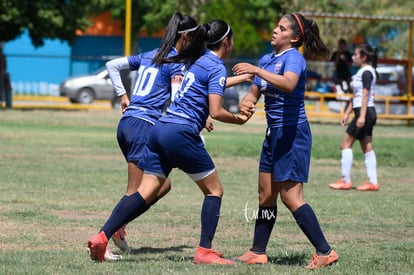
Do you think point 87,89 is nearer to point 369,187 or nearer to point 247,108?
point 369,187

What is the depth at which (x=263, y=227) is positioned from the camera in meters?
7.80

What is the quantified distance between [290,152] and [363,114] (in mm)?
6322

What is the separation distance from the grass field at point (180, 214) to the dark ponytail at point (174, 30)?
1.63 metres

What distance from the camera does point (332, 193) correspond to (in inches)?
520

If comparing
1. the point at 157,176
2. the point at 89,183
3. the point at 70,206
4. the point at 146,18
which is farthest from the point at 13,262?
the point at 146,18

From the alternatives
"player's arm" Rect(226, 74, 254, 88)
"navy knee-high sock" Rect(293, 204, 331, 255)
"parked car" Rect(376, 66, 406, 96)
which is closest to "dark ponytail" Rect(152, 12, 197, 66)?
"player's arm" Rect(226, 74, 254, 88)

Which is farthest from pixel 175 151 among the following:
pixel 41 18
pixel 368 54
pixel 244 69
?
pixel 41 18

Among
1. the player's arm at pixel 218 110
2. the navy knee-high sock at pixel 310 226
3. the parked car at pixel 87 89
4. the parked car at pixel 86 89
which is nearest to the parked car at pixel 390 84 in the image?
the parked car at pixel 87 89

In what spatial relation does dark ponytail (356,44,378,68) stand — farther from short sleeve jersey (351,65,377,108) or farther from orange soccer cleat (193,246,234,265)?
orange soccer cleat (193,246,234,265)

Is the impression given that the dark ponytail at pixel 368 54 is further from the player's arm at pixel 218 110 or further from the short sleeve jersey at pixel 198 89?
the player's arm at pixel 218 110

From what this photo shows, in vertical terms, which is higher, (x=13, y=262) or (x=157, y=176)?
(x=157, y=176)

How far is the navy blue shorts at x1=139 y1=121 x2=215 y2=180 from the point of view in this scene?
7.19 meters

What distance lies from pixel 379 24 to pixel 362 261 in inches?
1872

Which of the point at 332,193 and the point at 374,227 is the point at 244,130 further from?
the point at 374,227
